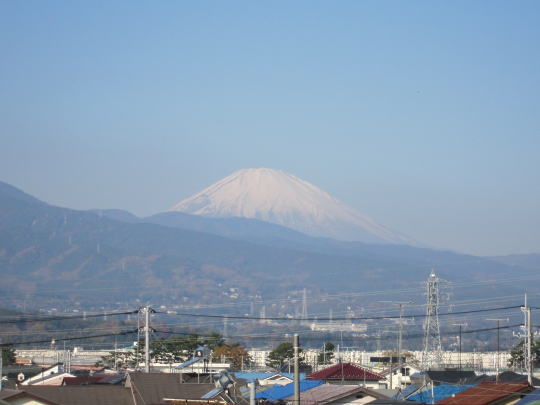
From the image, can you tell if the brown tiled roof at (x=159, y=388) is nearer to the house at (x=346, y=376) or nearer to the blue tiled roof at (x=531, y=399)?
the blue tiled roof at (x=531, y=399)

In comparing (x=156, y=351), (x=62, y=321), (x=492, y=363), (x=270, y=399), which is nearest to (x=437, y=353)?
(x=156, y=351)

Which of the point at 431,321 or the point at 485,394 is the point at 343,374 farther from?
the point at 431,321

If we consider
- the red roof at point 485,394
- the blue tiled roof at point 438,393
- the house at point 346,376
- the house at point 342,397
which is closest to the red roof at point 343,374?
the house at point 346,376

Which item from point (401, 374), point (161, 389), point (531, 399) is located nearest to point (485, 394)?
point (531, 399)

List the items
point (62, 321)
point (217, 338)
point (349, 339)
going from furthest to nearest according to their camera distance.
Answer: point (349, 339) → point (62, 321) → point (217, 338)

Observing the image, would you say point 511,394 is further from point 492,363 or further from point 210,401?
point 492,363

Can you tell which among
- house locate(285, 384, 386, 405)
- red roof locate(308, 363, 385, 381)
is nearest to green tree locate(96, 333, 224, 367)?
red roof locate(308, 363, 385, 381)
